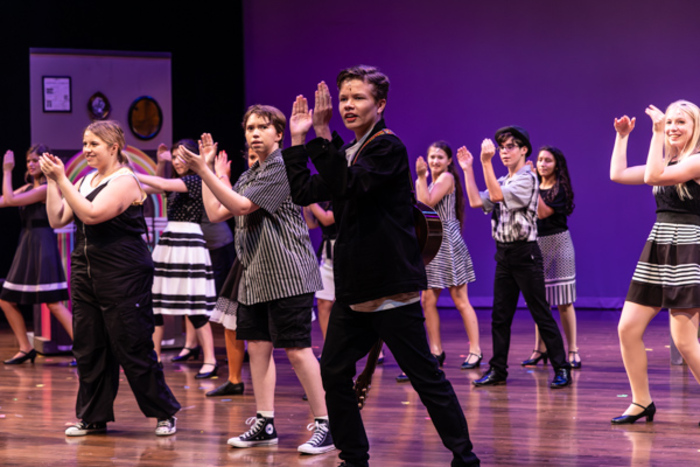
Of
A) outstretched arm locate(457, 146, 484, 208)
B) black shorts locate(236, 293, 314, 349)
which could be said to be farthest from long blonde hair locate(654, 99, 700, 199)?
black shorts locate(236, 293, 314, 349)

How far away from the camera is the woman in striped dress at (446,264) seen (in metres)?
5.60

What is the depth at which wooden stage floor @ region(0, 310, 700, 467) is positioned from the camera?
3457mm

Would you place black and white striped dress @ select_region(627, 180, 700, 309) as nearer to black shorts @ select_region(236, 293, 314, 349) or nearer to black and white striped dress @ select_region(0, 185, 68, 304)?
black shorts @ select_region(236, 293, 314, 349)

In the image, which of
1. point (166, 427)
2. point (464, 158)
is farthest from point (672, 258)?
point (166, 427)

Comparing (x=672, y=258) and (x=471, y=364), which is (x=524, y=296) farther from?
(x=672, y=258)

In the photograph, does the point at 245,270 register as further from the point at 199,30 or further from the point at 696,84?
the point at 696,84

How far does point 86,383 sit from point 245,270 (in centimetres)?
101

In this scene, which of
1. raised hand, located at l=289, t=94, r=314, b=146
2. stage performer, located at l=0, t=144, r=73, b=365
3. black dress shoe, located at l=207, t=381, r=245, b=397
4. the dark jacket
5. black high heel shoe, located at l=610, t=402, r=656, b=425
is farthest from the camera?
stage performer, located at l=0, t=144, r=73, b=365

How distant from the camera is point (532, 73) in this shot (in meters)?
9.20

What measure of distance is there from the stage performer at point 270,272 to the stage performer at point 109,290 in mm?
462

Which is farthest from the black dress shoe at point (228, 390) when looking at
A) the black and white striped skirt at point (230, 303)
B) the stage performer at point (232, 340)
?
the black and white striped skirt at point (230, 303)

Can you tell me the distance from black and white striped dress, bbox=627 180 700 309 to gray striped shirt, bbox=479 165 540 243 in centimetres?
115

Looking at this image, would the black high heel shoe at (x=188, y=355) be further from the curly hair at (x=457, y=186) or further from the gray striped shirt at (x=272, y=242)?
the gray striped shirt at (x=272, y=242)

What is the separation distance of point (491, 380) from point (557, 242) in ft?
4.17
